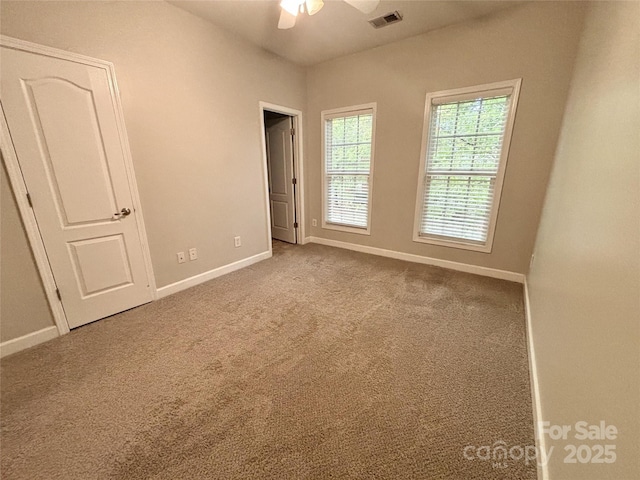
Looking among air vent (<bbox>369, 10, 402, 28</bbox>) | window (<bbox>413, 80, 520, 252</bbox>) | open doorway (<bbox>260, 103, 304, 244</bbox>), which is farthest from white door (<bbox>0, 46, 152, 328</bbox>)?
window (<bbox>413, 80, 520, 252</bbox>)

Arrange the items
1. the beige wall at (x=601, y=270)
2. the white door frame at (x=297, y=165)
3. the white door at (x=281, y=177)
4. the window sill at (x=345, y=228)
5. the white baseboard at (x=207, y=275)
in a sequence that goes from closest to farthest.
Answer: the beige wall at (x=601, y=270) → the white baseboard at (x=207, y=275) → the white door frame at (x=297, y=165) → the window sill at (x=345, y=228) → the white door at (x=281, y=177)

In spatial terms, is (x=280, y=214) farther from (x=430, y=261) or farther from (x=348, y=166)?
(x=430, y=261)

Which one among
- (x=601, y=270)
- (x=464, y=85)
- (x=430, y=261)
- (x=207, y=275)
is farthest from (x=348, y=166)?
(x=601, y=270)

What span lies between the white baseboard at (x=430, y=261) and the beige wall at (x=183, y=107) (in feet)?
4.45

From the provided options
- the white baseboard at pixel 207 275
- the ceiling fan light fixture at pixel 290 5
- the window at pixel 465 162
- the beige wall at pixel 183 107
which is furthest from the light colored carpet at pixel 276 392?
the ceiling fan light fixture at pixel 290 5

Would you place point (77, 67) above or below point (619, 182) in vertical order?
above

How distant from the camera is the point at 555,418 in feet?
3.51

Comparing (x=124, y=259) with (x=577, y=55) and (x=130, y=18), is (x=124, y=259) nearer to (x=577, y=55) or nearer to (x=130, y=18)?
(x=130, y=18)

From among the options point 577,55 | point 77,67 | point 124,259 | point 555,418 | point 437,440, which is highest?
point 577,55

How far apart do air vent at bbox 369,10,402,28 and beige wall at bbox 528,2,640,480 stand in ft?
5.17

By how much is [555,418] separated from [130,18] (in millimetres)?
3854

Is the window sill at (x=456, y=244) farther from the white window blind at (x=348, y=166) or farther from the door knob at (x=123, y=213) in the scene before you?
the door knob at (x=123, y=213)

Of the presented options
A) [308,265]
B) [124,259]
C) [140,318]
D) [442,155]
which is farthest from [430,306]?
[124,259]

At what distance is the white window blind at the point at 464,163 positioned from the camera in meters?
2.79
